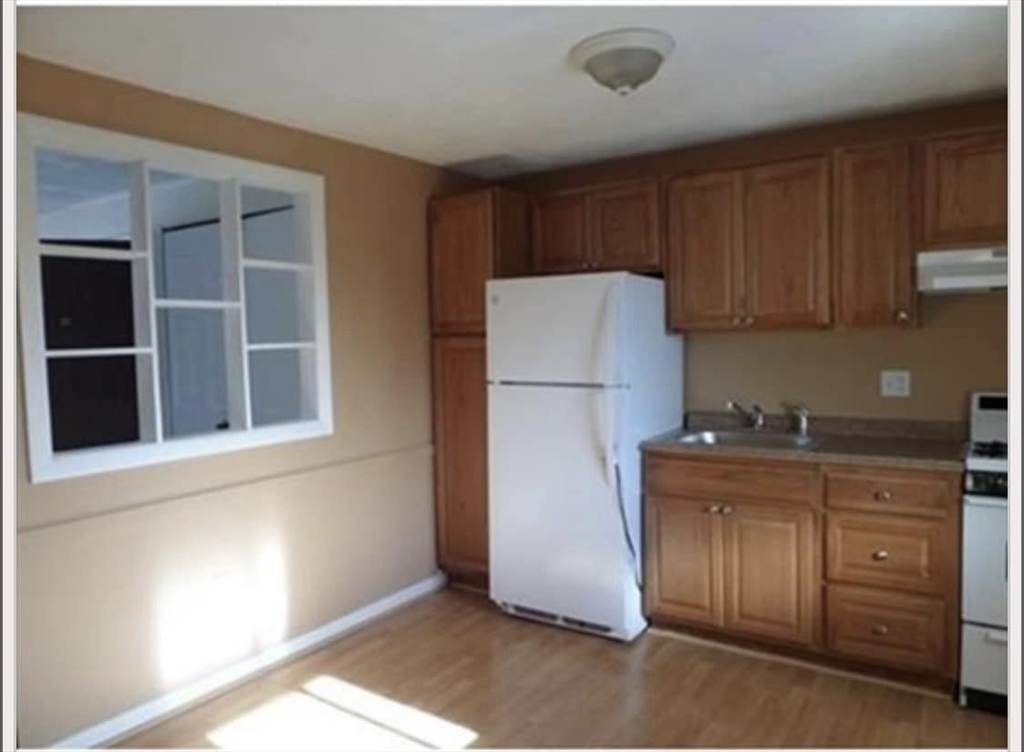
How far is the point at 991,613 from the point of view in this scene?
8.50ft

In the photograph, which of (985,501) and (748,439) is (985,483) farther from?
(748,439)

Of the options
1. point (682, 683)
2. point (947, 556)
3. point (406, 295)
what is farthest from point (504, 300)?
point (947, 556)

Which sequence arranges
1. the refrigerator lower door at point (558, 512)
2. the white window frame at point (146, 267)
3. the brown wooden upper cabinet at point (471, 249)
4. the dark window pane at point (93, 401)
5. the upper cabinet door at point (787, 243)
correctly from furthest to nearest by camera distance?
the brown wooden upper cabinet at point (471, 249)
the dark window pane at point (93, 401)
the refrigerator lower door at point (558, 512)
the upper cabinet door at point (787, 243)
the white window frame at point (146, 267)

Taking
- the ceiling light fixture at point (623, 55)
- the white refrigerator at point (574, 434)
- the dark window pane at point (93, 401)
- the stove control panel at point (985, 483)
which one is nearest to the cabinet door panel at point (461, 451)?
the white refrigerator at point (574, 434)

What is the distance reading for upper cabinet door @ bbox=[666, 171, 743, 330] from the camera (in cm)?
330

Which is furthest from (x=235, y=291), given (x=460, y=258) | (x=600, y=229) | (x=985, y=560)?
(x=985, y=560)

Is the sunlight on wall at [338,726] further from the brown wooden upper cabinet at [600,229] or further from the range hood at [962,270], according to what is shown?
the range hood at [962,270]

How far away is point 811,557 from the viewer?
294cm

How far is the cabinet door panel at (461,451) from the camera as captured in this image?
12.5 ft

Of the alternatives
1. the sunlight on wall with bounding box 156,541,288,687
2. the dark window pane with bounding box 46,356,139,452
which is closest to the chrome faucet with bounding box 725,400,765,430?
the sunlight on wall with bounding box 156,541,288,687

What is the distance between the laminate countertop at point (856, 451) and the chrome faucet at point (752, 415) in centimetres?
26

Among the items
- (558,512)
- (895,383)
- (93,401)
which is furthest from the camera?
(93,401)

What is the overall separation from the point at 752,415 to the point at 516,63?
2.02 meters

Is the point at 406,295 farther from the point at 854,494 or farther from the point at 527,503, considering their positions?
the point at 854,494
